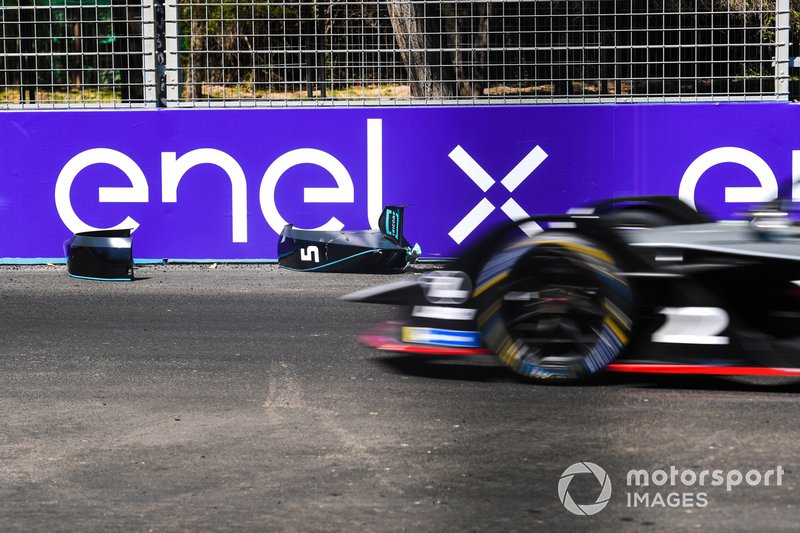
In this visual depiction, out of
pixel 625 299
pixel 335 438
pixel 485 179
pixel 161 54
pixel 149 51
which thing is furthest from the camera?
pixel 161 54

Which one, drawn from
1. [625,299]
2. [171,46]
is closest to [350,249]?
[171,46]

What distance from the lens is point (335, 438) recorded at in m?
5.03

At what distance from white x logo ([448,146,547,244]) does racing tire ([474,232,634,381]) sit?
477cm

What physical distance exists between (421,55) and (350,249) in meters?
2.17

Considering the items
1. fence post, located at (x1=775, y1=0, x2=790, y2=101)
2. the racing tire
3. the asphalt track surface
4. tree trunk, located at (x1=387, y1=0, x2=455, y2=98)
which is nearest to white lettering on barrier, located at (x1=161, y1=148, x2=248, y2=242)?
tree trunk, located at (x1=387, y1=0, x2=455, y2=98)

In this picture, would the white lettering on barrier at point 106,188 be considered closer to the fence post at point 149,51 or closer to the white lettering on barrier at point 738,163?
the fence post at point 149,51

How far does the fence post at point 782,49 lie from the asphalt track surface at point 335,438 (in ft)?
17.1

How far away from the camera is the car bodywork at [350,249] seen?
33.8 feet

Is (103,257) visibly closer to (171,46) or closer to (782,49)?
(171,46)

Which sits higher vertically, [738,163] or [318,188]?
[738,163]

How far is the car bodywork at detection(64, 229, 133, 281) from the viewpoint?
9992 millimetres

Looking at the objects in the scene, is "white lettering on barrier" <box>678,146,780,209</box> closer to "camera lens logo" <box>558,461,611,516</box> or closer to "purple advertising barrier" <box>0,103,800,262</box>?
"purple advertising barrier" <box>0,103,800,262</box>

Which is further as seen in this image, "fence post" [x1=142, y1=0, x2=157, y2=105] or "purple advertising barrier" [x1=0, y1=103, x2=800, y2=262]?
"fence post" [x1=142, y1=0, x2=157, y2=105]

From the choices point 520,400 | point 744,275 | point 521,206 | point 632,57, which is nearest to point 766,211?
point 744,275
